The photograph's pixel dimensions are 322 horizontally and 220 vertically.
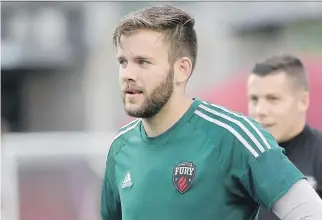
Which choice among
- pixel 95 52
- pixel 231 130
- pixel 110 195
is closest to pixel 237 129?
pixel 231 130

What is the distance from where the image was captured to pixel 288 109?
11.9ft

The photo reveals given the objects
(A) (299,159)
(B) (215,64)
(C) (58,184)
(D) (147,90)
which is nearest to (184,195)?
(D) (147,90)

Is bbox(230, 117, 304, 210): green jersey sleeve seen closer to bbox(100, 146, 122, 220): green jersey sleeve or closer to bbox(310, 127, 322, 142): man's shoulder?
bbox(100, 146, 122, 220): green jersey sleeve

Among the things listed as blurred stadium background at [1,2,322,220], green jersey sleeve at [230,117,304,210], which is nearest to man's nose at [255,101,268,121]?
green jersey sleeve at [230,117,304,210]

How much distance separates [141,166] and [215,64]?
21.5 ft

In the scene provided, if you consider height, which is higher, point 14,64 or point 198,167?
point 14,64

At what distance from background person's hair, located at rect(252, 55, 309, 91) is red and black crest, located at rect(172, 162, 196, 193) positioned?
1.47m

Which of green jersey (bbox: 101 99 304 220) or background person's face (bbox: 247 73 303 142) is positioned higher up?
background person's face (bbox: 247 73 303 142)

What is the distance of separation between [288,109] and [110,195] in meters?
1.22

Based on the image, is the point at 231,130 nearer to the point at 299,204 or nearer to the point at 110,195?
the point at 299,204

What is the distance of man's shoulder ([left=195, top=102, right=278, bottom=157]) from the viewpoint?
226 centimetres

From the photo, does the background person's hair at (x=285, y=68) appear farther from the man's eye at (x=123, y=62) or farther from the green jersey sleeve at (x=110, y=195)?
the man's eye at (x=123, y=62)

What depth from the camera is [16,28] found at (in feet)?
29.2

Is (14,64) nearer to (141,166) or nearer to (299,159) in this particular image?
(299,159)
